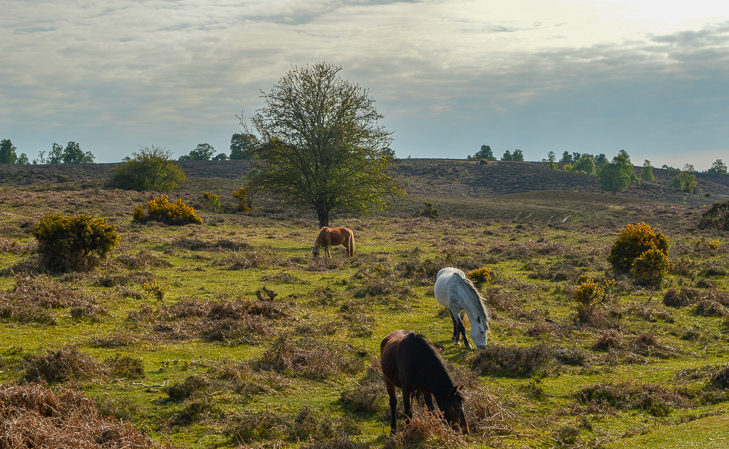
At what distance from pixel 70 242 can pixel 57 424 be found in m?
13.8

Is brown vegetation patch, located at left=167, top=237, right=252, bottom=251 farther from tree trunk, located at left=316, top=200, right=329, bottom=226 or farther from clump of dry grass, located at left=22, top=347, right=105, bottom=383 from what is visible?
clump of dry grass, located at left=22, top=347, right=105, bottom=383

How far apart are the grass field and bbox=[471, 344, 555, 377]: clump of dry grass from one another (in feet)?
0.12

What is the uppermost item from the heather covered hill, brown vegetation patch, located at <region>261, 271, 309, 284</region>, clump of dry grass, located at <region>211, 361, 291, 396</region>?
the heather covered hill

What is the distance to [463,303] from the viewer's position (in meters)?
12.6

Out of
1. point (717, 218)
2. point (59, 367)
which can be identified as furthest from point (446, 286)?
point (717, 218)

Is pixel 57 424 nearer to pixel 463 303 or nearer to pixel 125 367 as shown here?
pixel 125 367

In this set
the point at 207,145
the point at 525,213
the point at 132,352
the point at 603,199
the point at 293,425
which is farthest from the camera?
the point at 207,145

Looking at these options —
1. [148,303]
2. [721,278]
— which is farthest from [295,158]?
[721,278]

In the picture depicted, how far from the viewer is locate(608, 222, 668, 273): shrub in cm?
2364

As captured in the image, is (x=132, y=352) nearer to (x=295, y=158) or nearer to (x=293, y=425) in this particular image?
(x=293, y=425)

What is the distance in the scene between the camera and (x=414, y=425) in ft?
23.9

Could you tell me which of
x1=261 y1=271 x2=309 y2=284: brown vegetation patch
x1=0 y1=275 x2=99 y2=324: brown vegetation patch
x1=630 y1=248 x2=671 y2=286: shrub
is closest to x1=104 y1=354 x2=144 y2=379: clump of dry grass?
x1=0 y1=275 x2=99 y2=324: brown vegetation patch

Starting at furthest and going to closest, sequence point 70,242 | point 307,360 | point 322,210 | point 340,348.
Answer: point 322,210 < point 70,242 < point 340,348 < point 307,360

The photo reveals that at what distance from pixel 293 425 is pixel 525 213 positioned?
61378mm
